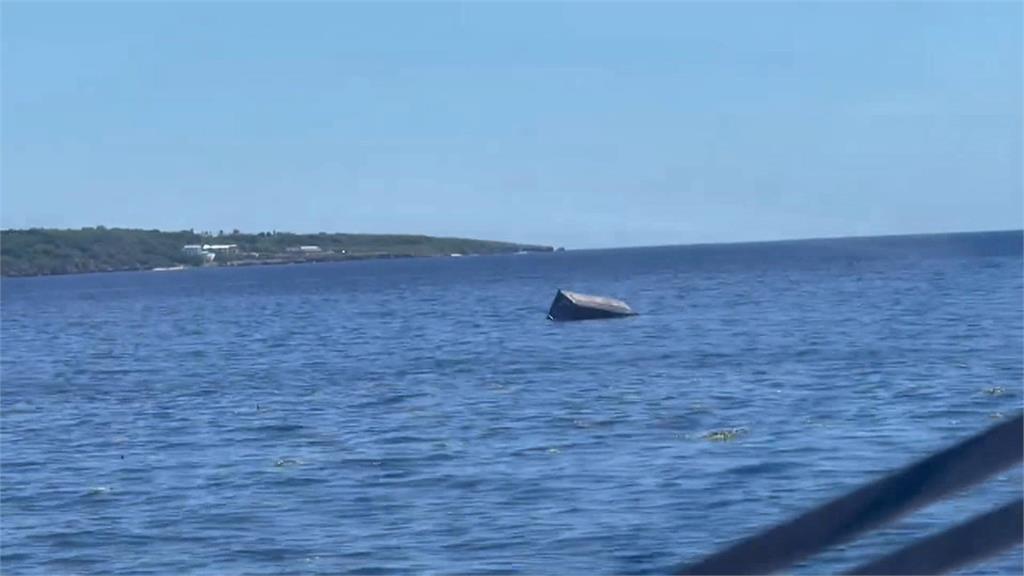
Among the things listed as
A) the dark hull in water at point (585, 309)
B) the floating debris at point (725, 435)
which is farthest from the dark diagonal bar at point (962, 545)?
the dark hull in water at point (585, 309)

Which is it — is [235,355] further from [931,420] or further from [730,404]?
[931,420]

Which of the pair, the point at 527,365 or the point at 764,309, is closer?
the point at 527,365

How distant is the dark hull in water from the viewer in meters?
53.0

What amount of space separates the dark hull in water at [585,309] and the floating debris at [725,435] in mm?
33282

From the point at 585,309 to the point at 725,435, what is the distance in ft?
112

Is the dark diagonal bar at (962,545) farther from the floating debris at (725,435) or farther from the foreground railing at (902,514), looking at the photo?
the floating debris at (725,435)

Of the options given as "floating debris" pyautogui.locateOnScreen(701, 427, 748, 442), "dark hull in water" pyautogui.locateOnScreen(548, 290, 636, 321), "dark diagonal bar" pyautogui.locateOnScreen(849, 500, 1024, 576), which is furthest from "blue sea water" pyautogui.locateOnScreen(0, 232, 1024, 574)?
"dark hull in water" pyautogui.locateOnScreen(548, 290, 636, 321)

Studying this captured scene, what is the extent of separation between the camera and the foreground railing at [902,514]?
127 inches

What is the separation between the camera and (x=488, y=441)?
64.7ft

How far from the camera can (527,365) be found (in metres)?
34.1

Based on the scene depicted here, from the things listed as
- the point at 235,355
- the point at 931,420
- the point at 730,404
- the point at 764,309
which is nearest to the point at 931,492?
the point at 931,420

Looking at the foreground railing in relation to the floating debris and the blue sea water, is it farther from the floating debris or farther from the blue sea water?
the floating debris

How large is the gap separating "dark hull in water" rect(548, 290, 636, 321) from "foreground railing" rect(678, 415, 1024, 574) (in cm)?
4950

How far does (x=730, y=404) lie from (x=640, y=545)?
415 inches
